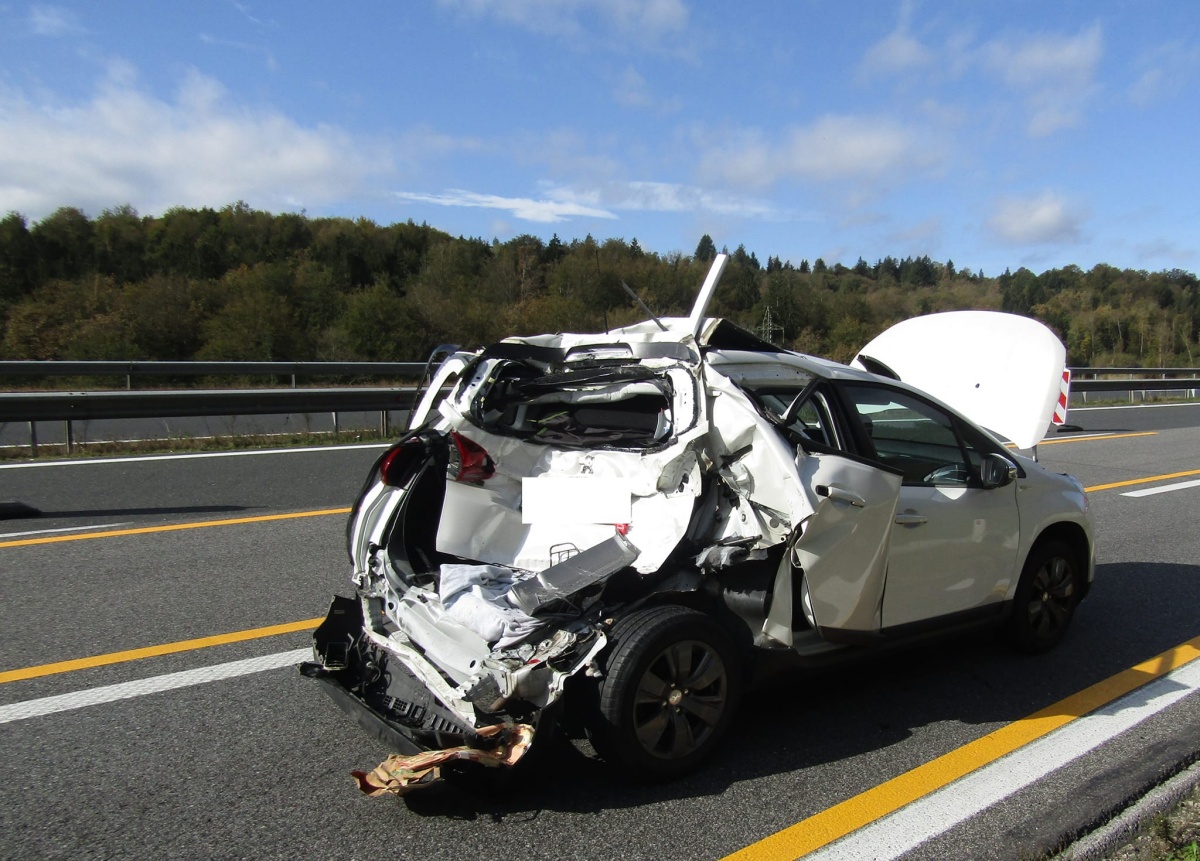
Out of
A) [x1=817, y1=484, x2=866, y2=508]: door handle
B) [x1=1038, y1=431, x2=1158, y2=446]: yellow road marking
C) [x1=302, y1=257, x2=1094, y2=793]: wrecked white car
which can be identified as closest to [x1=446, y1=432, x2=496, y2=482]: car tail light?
[x1=302, y1=257, x2=1094, y2=793]: wrecked white car

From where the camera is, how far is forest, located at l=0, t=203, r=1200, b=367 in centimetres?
2019

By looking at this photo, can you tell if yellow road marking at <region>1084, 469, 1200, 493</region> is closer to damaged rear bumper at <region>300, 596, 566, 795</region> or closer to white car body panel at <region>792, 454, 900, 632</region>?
white car body panel at <region>792, 454, 900, 632</region>

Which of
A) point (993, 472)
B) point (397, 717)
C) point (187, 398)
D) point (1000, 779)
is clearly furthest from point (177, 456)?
point (1000, 779)

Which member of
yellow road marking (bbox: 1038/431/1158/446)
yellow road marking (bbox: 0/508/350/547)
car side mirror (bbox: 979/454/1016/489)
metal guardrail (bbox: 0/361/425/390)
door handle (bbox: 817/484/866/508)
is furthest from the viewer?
yellow road marking (bbox: 1038/431/1158/446)

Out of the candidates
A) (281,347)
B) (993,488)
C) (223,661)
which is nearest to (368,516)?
(223,661)

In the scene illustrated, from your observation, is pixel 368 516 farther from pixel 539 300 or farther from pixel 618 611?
pixel 539 300

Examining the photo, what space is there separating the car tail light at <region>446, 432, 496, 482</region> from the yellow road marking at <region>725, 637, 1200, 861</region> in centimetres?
205

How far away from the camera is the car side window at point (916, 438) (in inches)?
170

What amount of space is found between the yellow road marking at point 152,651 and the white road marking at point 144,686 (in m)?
0.31

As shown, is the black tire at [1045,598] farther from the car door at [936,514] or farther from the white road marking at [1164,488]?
the white road marking at [1164,488]

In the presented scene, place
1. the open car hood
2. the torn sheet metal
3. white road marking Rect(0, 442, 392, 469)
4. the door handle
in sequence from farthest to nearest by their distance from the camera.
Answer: white road marking Rect(0, 442, 392, 469), the open car hood, the door handle, the torn sheet metal

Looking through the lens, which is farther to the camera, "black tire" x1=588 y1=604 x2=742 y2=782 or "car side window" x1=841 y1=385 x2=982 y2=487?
"car side window" x1=841 y1=385 x2=982 y2=487

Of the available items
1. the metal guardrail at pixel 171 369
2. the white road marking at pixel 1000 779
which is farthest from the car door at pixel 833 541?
the metal guardrail at pixel 171 369

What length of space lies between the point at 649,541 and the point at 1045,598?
8.49 ft
